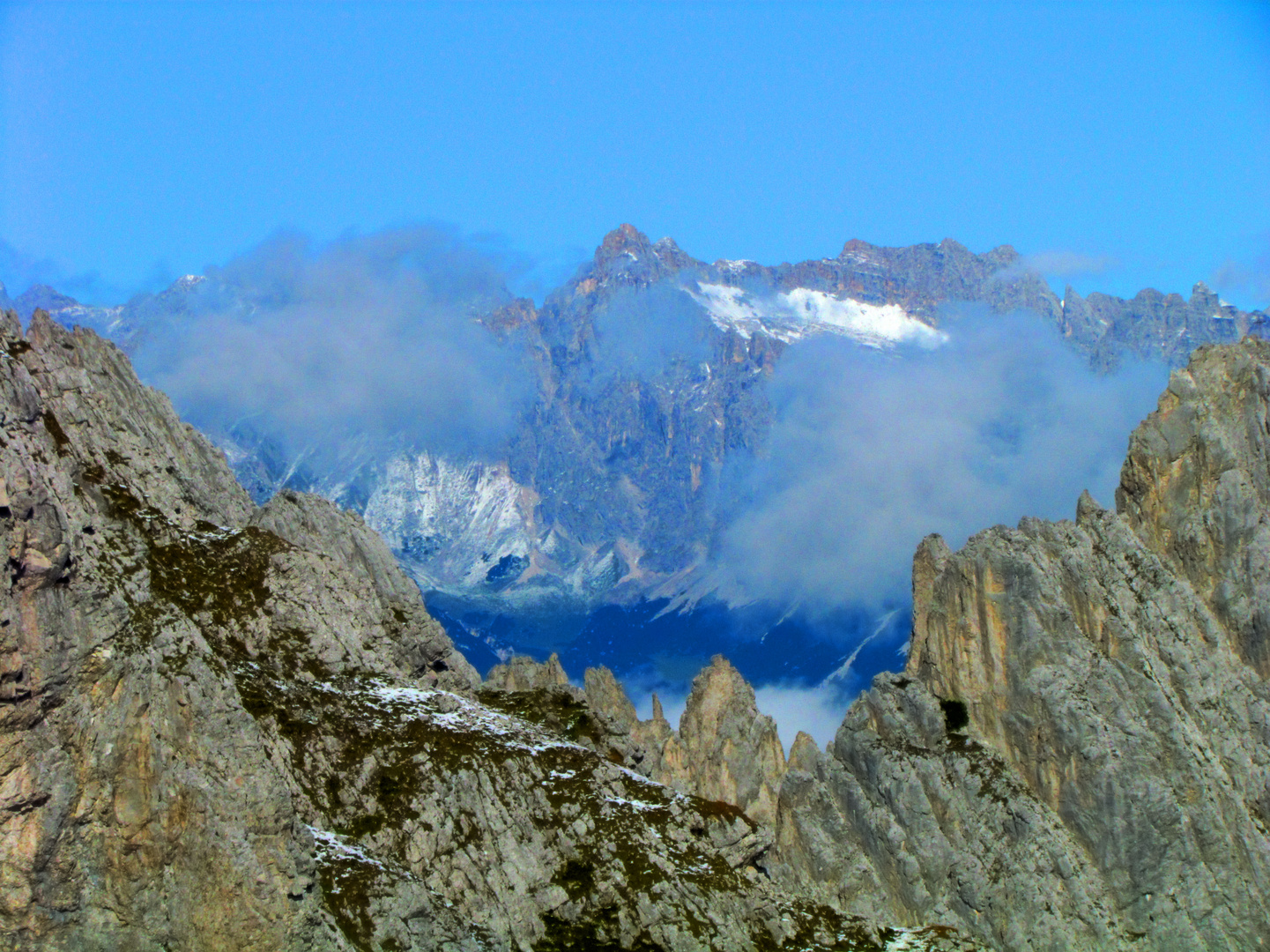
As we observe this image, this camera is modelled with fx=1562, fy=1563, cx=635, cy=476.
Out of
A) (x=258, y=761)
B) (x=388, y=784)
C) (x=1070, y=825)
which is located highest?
(x=1070, y=825)

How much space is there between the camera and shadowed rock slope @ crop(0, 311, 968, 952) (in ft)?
324

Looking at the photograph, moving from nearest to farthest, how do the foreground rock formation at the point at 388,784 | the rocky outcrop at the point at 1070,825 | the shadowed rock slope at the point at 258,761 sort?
the shadowed rock slope at the point at 258,761
the foreground rock formation at the point at 388,784
the rocky outcrop at the point at 1070,825

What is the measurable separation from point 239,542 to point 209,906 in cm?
5154

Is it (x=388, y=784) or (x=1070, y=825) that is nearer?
(x=388, y=784)

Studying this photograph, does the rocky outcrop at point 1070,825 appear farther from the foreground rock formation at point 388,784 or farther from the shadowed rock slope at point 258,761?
the shadowed rock slope at point 258,761

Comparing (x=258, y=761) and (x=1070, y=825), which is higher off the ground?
(x=1070, y=825)

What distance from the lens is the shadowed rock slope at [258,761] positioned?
98.8 metres

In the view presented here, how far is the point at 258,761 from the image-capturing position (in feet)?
347

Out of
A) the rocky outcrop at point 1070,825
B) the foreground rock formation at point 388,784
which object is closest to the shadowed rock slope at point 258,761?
the foreground rock formation at point 388,784

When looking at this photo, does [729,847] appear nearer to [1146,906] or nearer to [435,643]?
[435,643]

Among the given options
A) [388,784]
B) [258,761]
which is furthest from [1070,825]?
[258,761]

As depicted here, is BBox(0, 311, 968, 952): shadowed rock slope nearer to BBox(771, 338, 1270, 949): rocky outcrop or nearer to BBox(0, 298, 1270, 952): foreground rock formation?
BBox(0, 298, 1270, 952): foreground rock formation

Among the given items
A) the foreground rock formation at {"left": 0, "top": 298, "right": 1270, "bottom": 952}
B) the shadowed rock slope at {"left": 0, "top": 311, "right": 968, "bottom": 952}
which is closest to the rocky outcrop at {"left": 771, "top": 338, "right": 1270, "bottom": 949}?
the foreground rock formation at {"left": 0, "top": 298, "right": 1270, "bottom": 952}

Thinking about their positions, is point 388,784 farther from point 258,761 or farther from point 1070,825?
point 1070,825
